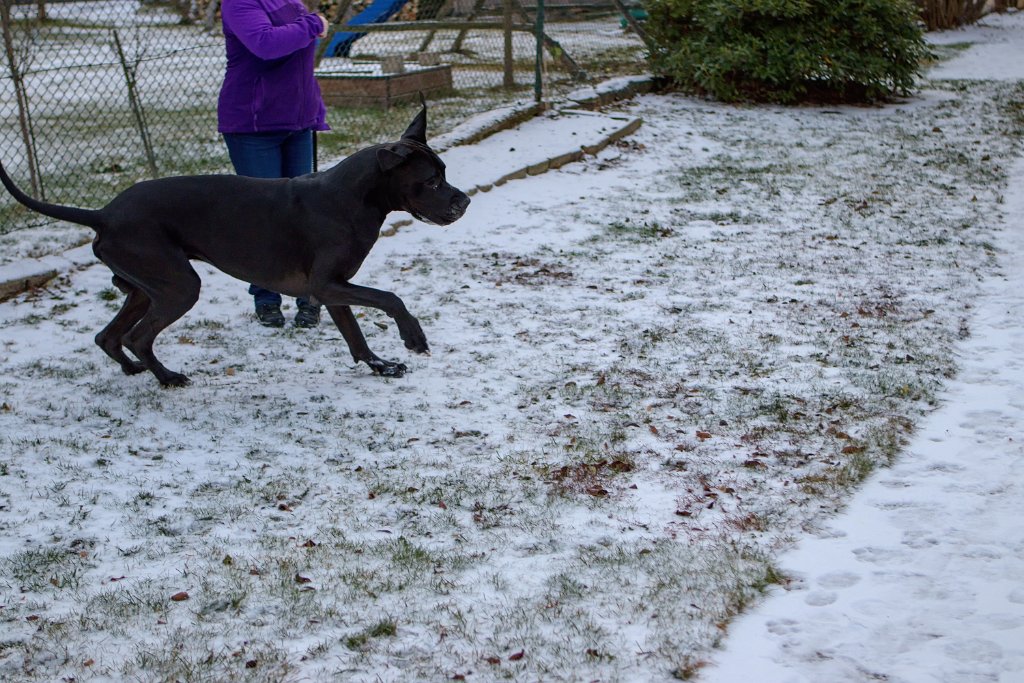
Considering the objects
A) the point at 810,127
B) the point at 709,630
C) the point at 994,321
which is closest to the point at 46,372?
the point at 709,630

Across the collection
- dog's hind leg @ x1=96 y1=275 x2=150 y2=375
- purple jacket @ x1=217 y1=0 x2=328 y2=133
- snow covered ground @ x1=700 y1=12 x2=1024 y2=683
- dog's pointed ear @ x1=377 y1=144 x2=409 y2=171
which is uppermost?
purple jacket @ x1=217 y1=0 x2=328 y2=133

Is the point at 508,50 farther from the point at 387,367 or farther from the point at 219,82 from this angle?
the point at 387,367

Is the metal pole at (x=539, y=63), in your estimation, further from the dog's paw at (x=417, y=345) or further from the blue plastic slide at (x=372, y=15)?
the dog's paw at (x=417, y=345)

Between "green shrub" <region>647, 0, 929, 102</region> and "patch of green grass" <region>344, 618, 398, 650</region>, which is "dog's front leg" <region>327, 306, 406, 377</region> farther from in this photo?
"green shrub" <region>647, 0, 929, 102</region>

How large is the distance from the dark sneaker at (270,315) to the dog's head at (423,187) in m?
1.49

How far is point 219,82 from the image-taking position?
14.1 meters

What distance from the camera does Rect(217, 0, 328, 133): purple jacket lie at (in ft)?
17.6

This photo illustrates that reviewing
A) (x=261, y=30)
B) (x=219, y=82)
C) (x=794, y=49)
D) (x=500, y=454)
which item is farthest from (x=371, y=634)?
(x=219, y=82)

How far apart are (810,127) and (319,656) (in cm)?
1052

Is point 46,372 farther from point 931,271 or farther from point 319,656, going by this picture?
point 931,271

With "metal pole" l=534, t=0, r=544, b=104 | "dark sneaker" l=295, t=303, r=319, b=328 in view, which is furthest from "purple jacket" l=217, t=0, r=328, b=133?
"metal pole" l=534, t=0, r=544, b=104

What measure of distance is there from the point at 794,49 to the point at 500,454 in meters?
9.94

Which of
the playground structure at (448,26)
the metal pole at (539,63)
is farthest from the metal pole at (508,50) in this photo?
the metal pole at (539,63)

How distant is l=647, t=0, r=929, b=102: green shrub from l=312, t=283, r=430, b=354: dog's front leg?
29.8 ft
